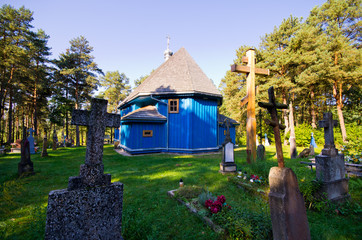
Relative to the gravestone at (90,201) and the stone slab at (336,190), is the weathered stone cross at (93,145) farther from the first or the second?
the stone slab at (336,190)

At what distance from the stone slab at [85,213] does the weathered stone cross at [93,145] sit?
0.12 meters

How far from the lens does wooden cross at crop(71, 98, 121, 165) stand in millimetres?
2475

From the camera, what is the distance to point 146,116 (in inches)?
505

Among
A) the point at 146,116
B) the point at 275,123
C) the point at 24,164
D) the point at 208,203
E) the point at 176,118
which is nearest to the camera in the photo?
the point at 275,123

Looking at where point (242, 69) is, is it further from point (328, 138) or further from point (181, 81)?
point (181, 81)

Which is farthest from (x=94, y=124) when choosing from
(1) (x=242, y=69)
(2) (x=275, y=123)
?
(1) (x=242, y=69)

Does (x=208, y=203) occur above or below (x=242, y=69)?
below

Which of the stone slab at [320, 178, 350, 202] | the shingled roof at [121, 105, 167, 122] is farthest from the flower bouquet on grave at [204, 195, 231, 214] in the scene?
the shingled roof at [121, 105, 167, 122]

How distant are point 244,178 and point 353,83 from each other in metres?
22.2

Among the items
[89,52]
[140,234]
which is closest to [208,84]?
[140,234]

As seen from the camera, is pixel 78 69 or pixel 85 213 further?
pixel 78 69

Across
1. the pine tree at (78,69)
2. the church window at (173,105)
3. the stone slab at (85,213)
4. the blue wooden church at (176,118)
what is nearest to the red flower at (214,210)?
the stone slab at (85,213)

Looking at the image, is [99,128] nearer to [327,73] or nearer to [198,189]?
[198,189]

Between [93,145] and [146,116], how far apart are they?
10.4 meters
